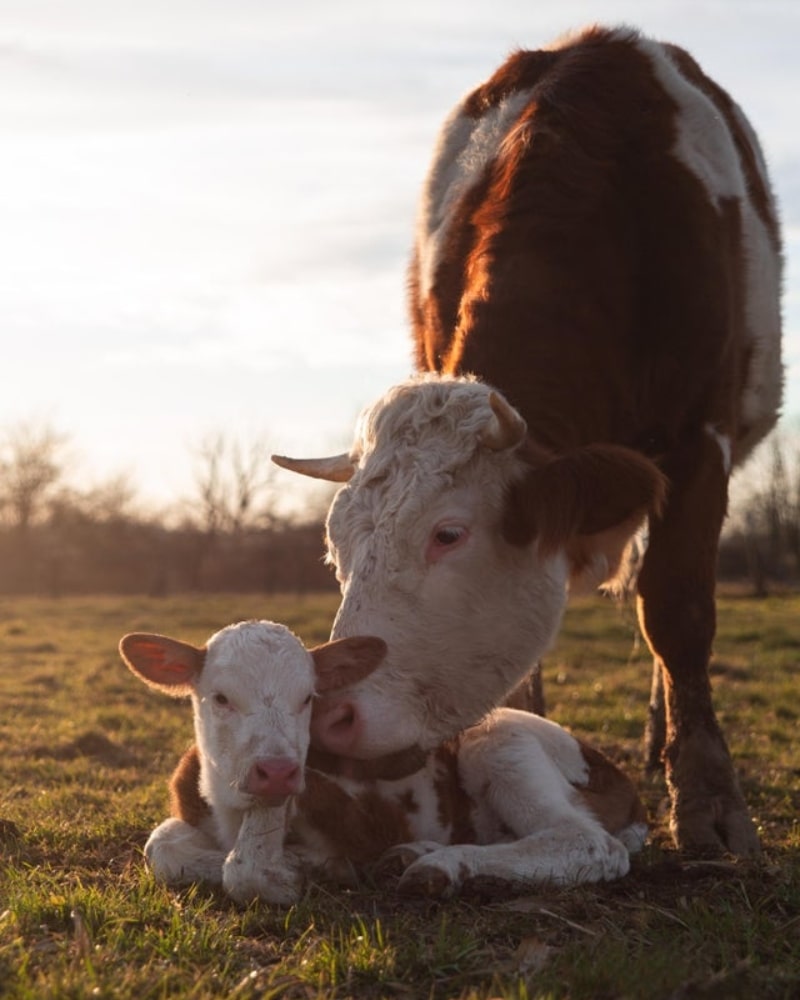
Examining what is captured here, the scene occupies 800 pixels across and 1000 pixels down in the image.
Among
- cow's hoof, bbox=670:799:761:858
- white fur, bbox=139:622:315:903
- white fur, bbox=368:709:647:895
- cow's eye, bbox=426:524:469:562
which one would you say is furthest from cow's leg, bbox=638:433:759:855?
white fur, bbox=139:622:315:903

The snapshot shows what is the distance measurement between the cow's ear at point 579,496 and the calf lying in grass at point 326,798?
2.44 ft

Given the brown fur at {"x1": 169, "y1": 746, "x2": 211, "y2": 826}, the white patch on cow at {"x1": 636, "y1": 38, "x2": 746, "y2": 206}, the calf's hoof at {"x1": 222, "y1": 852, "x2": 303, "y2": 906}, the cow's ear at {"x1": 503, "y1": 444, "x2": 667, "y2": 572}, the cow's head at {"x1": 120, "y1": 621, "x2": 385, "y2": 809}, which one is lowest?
the calf's hoof at {"x1": 222, "y1": 852, "x2": 303, "y2": 906}

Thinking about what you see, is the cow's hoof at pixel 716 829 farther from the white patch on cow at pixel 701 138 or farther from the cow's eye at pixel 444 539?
the white patch on cow at pixel 701 138

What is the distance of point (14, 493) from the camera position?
55125 mm

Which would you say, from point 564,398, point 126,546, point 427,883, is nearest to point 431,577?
point 427,883

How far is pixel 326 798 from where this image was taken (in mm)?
4359

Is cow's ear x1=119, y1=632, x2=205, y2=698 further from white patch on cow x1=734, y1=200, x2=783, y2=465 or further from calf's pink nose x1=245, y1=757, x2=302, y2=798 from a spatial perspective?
white patch on cow x1=734, y1=200, x2=783, y2=465

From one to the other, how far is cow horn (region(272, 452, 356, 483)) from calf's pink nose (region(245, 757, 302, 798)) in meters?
1.52

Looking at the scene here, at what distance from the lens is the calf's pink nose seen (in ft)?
12.5

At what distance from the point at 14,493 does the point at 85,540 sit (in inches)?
390

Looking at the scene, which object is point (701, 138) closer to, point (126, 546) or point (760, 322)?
point (760, 322)

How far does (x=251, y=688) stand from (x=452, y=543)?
2.89 ft

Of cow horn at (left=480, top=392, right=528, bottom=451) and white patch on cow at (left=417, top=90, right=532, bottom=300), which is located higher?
white patch on cow at (left=417, top=90, right=532, bottom=300)

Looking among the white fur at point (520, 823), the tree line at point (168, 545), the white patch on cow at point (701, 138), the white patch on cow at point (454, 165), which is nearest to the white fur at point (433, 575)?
the white fur at point (520, 823)
